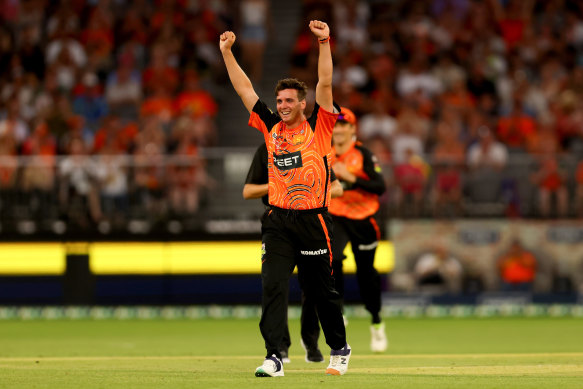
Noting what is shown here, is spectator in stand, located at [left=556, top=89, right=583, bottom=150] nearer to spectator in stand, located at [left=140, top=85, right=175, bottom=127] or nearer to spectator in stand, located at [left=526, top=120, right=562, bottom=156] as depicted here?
spectator in stand, located at [left=526, top=120, right=562, bottom=156]

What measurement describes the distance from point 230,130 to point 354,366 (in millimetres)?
12997

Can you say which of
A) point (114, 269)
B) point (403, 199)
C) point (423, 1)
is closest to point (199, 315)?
point (114, 269)

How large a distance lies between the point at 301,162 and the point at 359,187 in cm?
367

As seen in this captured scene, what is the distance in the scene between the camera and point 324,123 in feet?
32.6

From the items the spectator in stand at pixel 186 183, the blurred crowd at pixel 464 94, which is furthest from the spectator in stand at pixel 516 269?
the spectator in stand at pixel 186 183

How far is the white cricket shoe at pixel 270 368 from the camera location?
9.78 m

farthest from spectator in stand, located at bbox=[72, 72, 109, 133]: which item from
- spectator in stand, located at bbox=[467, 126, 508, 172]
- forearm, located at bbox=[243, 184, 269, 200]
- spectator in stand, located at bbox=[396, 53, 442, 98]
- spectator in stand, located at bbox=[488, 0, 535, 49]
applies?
forearm, located at bbox=[243, 184, 269, 200]

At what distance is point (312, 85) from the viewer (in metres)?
24.1

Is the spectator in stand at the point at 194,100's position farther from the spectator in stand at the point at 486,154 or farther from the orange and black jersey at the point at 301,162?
the orange and black jersey at the point at 301,162

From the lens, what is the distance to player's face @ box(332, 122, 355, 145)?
1357cm

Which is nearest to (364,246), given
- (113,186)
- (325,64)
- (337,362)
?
(337,362)

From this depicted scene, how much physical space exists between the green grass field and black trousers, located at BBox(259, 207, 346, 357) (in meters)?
0.53

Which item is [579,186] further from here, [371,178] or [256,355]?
[256,355]

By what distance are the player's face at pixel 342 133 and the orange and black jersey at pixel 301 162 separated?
358 cm
